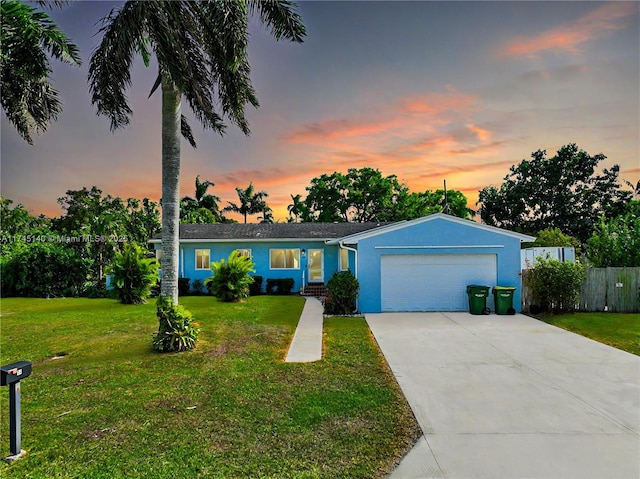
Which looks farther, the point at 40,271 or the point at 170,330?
the point at 40,271

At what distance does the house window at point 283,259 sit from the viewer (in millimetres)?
19031

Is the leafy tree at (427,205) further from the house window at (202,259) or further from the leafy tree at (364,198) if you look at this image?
the house window at (202,259)

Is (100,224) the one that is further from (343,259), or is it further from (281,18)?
(281,18)

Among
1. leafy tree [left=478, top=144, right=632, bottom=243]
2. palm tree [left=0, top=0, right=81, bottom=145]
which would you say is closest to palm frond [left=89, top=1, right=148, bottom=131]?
palm tree [left=0, top=0, right=81, bottom=145]

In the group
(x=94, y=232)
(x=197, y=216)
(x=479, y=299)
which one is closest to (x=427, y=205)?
(x=197, y=216)

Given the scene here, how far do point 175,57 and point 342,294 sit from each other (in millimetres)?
8323

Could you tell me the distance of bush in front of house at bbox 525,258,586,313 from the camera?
1160 centimetres

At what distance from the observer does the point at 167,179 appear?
25.1 feet

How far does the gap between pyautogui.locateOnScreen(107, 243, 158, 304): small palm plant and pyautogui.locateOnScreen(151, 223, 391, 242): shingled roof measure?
3916 millimetres

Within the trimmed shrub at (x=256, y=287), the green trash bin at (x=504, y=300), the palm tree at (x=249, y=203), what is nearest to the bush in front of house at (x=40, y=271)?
the trimmed shrub at (x=256, y=287)

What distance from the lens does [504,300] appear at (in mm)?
11969

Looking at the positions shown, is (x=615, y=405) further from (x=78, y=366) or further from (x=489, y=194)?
(x=489, y=194)

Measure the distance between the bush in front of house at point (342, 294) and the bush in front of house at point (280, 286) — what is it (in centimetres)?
630

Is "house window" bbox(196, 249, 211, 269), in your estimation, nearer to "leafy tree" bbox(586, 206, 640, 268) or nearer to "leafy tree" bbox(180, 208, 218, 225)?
"leafy tree" bbox(180, 208, 218, 225)
